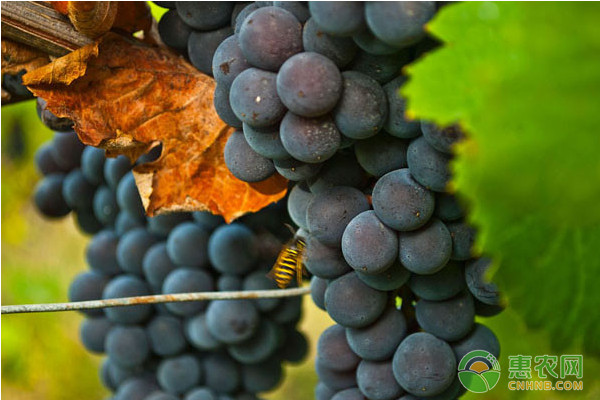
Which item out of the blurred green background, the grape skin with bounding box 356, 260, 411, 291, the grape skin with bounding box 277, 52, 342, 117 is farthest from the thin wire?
the blurred green background

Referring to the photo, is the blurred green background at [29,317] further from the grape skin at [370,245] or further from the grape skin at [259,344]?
the grape skin at [370,245]

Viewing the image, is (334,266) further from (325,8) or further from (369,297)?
(325,8)

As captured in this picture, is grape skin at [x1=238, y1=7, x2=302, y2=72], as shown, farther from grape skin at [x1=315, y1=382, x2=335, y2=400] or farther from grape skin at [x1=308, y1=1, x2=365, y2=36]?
grape skin at [x1=315, y1=382, x2=335, y2=400]

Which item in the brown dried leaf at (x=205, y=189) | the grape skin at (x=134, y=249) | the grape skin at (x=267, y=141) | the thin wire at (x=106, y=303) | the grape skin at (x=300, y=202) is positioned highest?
the grape skin at (x=267, y=141)

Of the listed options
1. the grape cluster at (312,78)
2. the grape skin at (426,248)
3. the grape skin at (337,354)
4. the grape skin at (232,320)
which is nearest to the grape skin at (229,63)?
the grape cluster at (312,78)

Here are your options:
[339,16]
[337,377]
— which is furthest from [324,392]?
[339,16]

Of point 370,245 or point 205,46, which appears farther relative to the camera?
point 205,46

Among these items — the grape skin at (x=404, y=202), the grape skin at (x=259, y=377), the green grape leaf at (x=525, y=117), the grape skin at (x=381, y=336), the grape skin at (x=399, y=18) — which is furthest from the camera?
the grape skin at (x=259, y=377)

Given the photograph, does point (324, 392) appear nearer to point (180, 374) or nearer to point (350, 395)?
point (350, 395)
